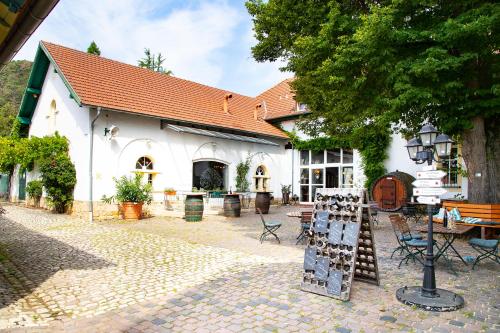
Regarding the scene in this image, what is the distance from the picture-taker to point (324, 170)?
18703 millimetres

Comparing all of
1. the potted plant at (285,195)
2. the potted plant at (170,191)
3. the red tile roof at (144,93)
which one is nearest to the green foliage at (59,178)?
the red tile roof at (144,93)

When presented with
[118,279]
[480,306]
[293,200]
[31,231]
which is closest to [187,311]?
[118,279]

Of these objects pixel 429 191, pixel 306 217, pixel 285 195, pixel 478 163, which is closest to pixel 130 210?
pixel 306 217

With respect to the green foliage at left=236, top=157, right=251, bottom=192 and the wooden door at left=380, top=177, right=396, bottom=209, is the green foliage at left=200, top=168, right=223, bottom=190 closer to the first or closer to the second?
the green foliage at left=236, top=157, right=251, bottom=192

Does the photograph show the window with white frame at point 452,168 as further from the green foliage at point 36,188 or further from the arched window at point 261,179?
the green foliage at point 36,188

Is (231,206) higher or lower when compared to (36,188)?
lower

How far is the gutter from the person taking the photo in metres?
2.78

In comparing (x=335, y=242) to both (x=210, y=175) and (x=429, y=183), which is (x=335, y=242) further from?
(x=210, y=175)

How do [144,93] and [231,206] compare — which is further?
[144,93]

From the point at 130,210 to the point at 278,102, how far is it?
41.5 feet

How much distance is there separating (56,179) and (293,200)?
1181cm

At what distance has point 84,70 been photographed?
13602 mm

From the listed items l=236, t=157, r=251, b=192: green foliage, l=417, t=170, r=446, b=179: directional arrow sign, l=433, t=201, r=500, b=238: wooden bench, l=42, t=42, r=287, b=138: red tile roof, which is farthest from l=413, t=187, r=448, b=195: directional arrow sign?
l=236, t=157, r=251, b=192: green foliage

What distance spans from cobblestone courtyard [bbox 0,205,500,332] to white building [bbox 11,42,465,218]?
4872 millimetres
